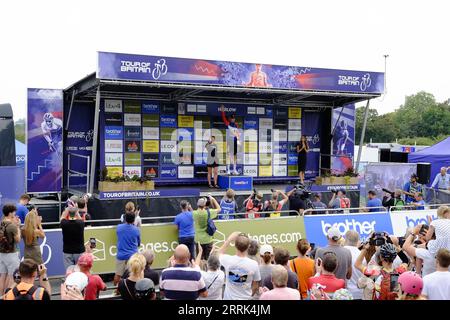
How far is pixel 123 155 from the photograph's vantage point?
59.4ft

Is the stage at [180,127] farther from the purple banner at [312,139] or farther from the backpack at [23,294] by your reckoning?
the backpack at [23,294]

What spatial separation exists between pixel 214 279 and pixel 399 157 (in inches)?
892

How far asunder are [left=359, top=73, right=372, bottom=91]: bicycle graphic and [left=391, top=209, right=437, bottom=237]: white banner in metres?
5.70

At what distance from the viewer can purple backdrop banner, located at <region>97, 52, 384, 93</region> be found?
14.5m

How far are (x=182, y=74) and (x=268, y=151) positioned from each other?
21.5 ft

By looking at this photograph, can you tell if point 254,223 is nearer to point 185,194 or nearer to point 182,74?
point 185,194

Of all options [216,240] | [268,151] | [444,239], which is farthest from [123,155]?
[444,239]

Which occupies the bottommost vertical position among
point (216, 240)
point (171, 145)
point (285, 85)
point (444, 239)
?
point (216, 240)

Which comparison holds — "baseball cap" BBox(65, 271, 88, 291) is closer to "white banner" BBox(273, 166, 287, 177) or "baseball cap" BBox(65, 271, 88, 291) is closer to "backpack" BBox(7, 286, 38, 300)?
"backpack" BBox(7, 286, 38, 300)

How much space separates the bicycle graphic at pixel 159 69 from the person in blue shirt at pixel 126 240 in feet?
21.6

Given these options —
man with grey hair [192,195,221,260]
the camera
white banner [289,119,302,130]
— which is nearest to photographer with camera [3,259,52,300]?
the camera

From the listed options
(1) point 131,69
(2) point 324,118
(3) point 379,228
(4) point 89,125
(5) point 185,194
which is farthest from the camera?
(2) point 324,118

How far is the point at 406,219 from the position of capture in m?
14.1

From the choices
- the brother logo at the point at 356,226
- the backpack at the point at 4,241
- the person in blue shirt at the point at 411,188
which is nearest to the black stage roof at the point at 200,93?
the person in blue shirt at the point at 411,188
